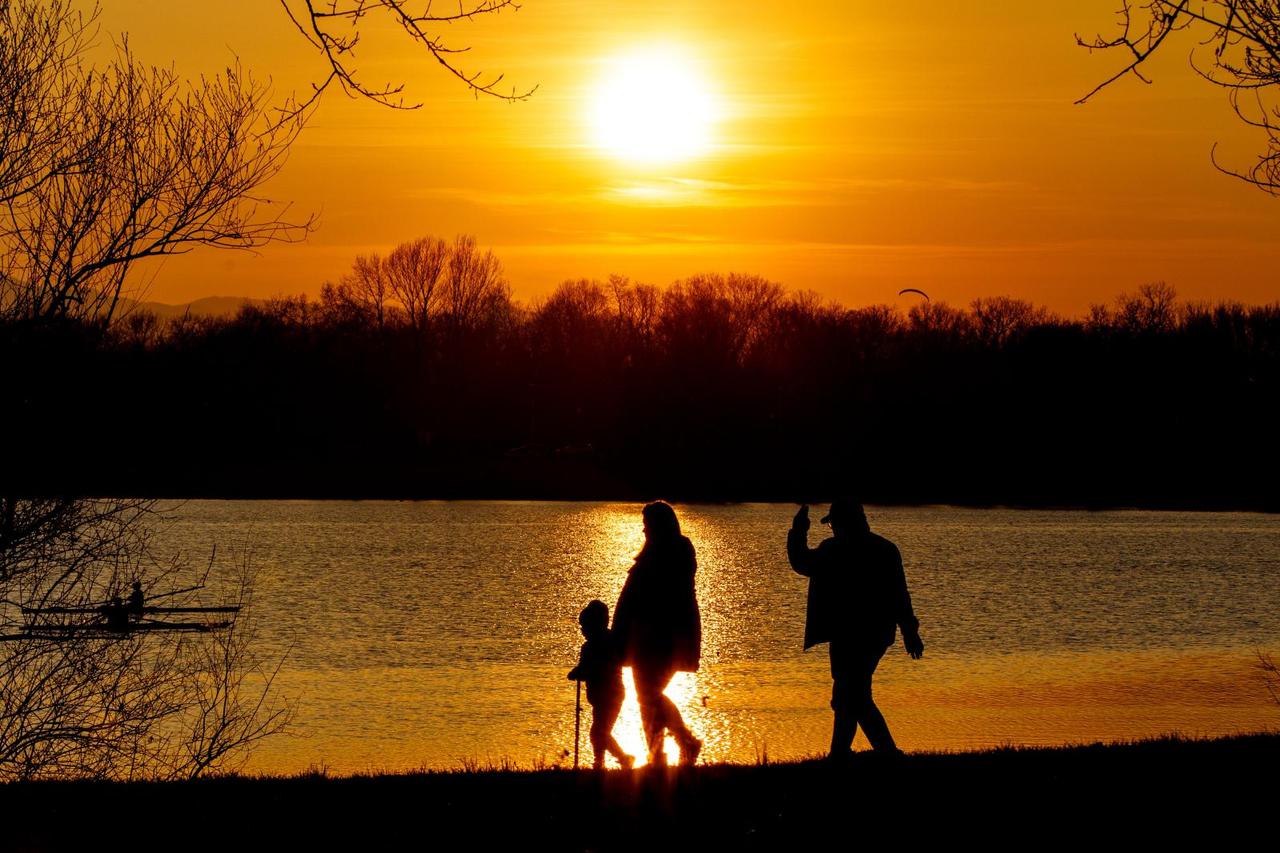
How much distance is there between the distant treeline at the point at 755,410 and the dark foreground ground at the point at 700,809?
74.6 metres

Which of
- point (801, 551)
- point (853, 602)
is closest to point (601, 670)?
point (801, 551)

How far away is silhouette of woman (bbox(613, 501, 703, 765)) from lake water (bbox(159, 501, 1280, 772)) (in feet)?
31.3

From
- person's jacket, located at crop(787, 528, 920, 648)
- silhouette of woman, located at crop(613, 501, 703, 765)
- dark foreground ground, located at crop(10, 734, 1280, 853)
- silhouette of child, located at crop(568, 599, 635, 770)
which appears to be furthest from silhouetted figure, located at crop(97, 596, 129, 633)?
person's jacket, located at crop(787, 528, 920, 648)

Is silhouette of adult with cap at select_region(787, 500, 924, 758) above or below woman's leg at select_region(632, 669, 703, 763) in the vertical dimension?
above

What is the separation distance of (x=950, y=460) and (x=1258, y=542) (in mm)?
27559

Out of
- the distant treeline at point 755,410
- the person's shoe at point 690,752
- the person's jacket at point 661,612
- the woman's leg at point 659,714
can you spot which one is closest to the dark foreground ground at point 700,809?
the person's shoe at point 690,752

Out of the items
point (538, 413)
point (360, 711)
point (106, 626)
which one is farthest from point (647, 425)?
point (106, 626)

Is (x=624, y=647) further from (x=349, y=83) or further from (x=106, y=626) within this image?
(x=106, y=626)

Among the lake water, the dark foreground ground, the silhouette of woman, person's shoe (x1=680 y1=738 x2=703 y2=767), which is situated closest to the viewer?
the dark foreground ground

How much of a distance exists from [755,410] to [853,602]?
85.1 meters

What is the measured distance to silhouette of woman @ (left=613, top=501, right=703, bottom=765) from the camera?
35.0 feet

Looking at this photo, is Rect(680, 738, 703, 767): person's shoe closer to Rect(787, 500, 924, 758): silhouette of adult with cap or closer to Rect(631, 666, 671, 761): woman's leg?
Rect(631, 666, 671, 761): woman's leg

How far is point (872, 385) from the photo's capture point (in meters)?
98.7

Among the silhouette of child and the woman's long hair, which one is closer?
the woman's long hair
